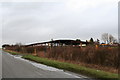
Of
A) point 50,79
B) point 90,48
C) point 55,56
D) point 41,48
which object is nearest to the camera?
point 50,79

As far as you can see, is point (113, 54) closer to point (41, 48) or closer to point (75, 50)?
point (75, 50)

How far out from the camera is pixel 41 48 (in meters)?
47.4

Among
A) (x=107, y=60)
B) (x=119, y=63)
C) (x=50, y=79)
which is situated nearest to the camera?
(x=50, y=79)

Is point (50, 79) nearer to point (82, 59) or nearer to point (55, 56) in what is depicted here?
point (82, 59)

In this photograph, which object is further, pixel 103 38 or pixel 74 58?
pixel 103 38

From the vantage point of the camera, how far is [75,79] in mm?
10406

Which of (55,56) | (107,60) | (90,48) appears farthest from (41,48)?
(107,60)

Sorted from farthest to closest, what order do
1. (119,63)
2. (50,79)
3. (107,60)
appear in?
1. (107,60)
2. (119,63)
3. (50,79)

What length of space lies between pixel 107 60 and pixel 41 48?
101ft

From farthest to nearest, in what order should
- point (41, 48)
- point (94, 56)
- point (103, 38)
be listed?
1. point (103, 38)
2. point (41, 48)
3. point (94, 56)

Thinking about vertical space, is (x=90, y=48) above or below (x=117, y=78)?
above

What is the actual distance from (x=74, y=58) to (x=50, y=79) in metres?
14.1

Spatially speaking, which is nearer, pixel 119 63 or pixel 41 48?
pixel 119 63

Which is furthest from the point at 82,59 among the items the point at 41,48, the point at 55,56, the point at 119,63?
the point at 41,48
